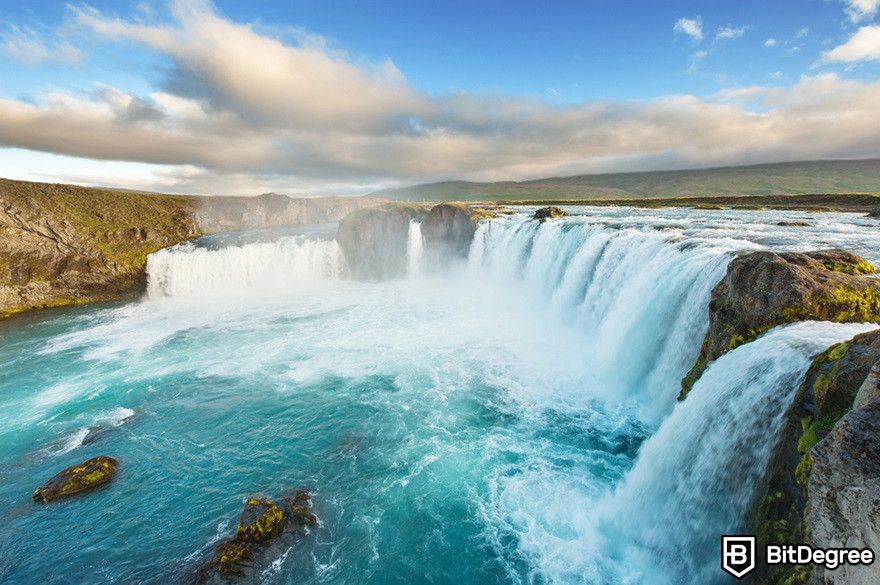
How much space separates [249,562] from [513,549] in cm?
713

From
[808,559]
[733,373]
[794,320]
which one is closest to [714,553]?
[808,559]

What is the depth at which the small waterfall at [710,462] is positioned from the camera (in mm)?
7777

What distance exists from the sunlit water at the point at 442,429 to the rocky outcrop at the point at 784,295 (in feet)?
4.15

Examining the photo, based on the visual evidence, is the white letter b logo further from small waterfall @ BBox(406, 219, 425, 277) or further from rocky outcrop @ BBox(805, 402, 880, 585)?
small waterfall @ BBox(406, 219, 425, 277)

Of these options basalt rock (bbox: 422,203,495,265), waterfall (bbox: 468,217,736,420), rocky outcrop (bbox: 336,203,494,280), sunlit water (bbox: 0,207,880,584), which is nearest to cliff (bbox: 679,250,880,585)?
sunlit water (bbox: 0,207,880,584)

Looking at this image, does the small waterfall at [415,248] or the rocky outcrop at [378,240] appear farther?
the rocky outcrop at [378,240]

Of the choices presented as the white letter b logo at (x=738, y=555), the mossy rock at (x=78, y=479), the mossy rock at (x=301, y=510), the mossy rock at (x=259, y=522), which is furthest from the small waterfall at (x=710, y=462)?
the mossy rock at (x=78, y=479)

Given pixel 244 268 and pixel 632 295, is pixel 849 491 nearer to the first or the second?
pixel 632 295

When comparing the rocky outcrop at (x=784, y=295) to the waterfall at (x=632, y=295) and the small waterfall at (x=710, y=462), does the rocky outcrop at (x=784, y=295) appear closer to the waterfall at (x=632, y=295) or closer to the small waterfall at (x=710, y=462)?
the small waterfall at (x=710, y=462)

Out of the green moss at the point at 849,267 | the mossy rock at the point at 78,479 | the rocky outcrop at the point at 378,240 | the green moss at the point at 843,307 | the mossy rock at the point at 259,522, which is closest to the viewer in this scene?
the green moss at the point at 843,307

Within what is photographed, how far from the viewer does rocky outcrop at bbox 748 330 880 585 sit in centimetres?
526

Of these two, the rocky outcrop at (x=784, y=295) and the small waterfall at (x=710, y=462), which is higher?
the rocky outcrop at (x=784, y=295)

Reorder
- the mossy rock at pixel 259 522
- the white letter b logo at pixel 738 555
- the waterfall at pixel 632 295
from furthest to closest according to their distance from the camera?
1. the waterfall at pixel 632 295
2. the mossy rock at pixel 259 522
3. the white letter b logo at pixel 738 555

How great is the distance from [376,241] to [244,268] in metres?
16.2
